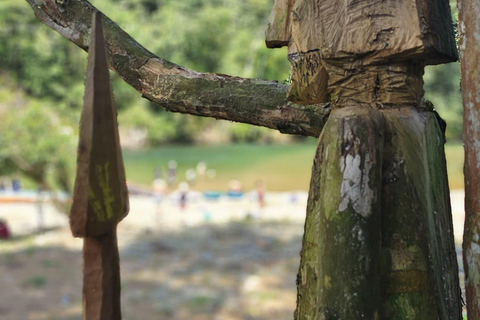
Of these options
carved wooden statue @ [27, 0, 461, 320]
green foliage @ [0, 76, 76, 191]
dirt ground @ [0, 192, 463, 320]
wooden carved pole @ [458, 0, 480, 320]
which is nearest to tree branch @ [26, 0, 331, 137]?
carved wooden statue @ [27, 0, 461, 320]

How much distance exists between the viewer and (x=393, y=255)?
1.22 metres

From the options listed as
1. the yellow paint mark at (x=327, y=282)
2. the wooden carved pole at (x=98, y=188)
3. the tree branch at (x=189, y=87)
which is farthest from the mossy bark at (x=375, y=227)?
the wooden carved pole at (x=98, y=188)

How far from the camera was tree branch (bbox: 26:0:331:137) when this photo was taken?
4.80ft

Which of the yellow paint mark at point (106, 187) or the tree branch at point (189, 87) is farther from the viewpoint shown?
the tree branch at point (189, 87)

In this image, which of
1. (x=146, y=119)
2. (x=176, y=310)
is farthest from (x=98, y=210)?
(x=146, y=119)

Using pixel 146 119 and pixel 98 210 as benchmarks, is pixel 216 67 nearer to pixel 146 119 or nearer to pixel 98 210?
pixel 146 119

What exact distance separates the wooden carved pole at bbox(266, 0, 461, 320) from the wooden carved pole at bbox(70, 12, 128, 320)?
0.49 metres

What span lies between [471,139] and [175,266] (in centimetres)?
592

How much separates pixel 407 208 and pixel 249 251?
6.32 metres

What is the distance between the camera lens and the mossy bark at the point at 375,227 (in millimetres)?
1163

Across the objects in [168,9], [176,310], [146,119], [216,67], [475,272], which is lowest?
[176,310]

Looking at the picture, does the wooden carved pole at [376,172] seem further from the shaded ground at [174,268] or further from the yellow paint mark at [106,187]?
the shaded ground at [174,268]

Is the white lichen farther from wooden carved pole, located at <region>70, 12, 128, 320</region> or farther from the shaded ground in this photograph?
the shaded ground

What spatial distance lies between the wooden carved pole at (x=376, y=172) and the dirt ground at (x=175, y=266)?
4096 mm
